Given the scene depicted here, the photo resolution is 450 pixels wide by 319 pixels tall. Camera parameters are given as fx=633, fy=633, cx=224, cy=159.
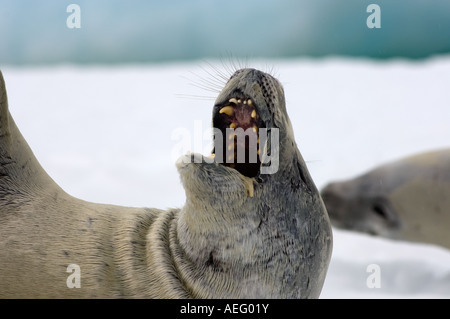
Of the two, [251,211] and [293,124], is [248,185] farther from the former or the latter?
[293,124]

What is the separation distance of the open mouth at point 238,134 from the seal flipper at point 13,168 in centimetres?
39

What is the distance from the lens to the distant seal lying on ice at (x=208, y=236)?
109 centimetres

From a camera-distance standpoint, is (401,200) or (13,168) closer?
(13,168)

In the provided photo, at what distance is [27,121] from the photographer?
8.73ft

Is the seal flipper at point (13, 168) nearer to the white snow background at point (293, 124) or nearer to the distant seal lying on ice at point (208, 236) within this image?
the distant seal lying on ice at point (208, 236)

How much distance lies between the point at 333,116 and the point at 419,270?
118 cm

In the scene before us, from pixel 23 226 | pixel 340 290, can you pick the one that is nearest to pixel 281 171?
pixel 23 226

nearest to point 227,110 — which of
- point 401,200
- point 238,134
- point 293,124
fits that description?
point 238,134

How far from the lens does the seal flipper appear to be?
1260 mm

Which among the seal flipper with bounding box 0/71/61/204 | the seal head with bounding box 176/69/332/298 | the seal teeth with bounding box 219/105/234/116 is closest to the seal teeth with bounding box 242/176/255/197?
the seal head with bounding box 176/69/332/298

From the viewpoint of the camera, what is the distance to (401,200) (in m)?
2.35

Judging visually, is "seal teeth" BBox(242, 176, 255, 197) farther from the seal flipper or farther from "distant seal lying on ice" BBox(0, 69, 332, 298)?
the seal flipper

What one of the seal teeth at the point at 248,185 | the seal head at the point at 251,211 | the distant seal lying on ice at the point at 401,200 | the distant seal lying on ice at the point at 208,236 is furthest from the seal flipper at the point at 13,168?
the distant seal lying on ice at the point at 401,200

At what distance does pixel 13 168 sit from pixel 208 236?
1.49 feet
